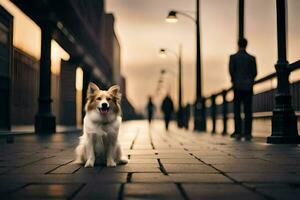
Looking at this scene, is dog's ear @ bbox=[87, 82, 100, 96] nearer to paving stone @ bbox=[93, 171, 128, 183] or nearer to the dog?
the dog

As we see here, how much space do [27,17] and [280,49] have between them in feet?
32.9

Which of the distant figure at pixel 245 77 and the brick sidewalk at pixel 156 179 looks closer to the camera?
the brick sidewalk at pixel 156 179

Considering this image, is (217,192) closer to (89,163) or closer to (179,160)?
(89,163)

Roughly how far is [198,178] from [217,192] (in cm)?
87

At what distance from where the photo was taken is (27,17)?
58.9 ft

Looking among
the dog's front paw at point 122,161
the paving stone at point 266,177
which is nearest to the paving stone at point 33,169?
the dog's front paw at point 122,161

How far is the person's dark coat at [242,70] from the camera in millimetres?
12711

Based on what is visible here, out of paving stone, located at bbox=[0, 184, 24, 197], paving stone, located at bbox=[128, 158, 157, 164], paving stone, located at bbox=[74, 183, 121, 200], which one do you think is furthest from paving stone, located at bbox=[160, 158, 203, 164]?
paving stone, located at bbox=[0, 184, 24, 197]

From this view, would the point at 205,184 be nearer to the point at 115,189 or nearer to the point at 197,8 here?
the point at 115,189

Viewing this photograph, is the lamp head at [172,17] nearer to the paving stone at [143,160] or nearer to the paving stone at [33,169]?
the paving stone at [143,160]

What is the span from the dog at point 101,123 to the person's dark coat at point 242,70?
7.15 m

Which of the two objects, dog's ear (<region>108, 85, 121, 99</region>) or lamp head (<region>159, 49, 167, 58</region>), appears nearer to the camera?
dog's ear (<region>108, 85, 121, 99</region>)

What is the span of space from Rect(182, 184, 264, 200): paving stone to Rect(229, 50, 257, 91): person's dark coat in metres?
8.50

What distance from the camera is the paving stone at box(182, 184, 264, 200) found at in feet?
12.5
